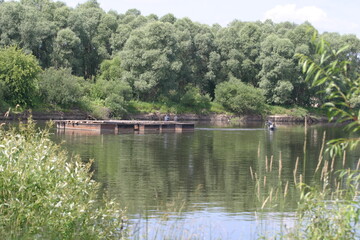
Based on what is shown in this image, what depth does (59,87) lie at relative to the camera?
8894cm

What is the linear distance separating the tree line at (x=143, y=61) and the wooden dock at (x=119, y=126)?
1310cm

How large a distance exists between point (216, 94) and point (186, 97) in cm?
813

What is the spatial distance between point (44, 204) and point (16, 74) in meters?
71.2

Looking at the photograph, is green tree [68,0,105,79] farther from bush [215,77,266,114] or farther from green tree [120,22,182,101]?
bush [215,77,266,114]

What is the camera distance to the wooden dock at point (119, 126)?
70625 mm

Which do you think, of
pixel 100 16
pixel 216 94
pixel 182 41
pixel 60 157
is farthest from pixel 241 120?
pixel 60 157

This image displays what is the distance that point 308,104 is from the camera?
117 metres

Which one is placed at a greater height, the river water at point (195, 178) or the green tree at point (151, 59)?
the green tree at point (151, 59)

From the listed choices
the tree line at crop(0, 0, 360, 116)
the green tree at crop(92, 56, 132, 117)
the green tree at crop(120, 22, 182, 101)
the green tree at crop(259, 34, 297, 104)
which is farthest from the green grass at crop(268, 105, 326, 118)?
the green tree at crop(92, 56, 132, 117)

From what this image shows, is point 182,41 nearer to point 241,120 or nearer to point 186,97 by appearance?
point 186,97

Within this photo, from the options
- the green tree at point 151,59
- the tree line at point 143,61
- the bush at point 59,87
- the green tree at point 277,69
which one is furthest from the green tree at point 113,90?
the green tree at point 277,69

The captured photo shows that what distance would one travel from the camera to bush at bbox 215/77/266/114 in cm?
10612

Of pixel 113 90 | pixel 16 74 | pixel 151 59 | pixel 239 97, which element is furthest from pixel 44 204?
pixel 239 97

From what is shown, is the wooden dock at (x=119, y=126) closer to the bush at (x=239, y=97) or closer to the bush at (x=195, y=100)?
the bush at (x=195, y=100)
